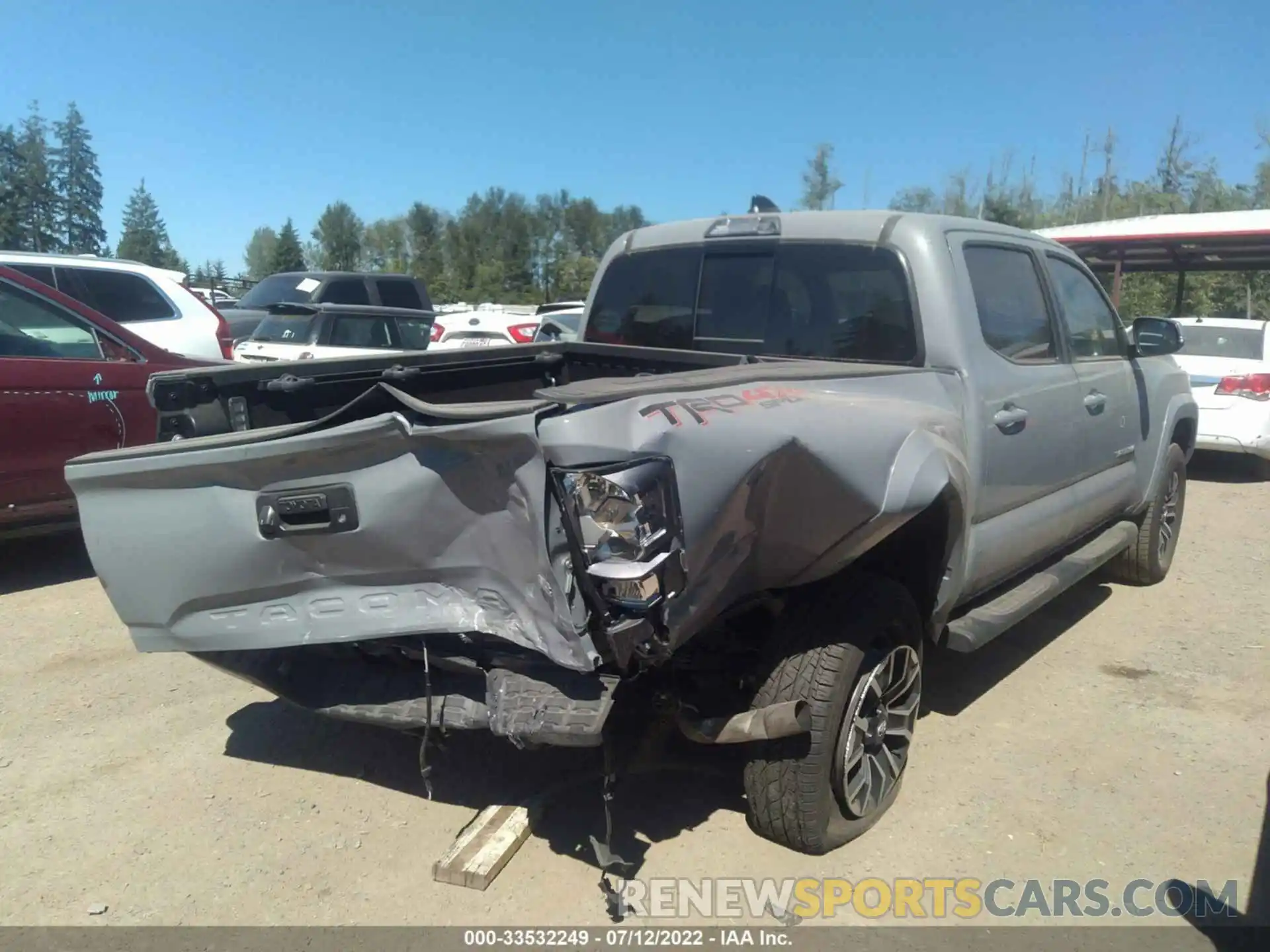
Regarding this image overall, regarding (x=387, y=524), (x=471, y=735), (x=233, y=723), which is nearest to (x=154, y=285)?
(x=233, y=723)

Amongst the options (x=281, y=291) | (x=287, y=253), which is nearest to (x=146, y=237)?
(x=287, y=253)

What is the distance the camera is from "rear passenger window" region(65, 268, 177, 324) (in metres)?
8.42

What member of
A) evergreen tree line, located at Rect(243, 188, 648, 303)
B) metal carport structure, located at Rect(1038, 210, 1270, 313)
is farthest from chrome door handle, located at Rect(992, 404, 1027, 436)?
evergreen tree line, located at Rect(243, 188, 648, 303)

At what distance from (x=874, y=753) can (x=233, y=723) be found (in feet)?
8.63

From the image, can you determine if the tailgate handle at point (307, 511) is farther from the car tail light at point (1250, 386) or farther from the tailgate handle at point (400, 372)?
the car tail light at point (1250, 386)

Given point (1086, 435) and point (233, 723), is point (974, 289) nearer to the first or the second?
point (1086, 435)

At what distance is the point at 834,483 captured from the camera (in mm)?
2783

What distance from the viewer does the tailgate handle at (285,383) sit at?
369 centimetres

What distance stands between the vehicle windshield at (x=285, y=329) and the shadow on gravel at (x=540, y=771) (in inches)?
332

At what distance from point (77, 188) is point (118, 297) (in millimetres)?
41707

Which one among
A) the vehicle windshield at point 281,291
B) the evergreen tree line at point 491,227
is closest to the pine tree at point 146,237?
the evergreen tree line at point 491,227

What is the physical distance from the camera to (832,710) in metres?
3.03

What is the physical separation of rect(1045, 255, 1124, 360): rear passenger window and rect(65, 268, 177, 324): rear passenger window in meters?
6.98

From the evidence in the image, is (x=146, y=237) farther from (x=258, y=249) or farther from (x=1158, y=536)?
(x=1158, y=536)
